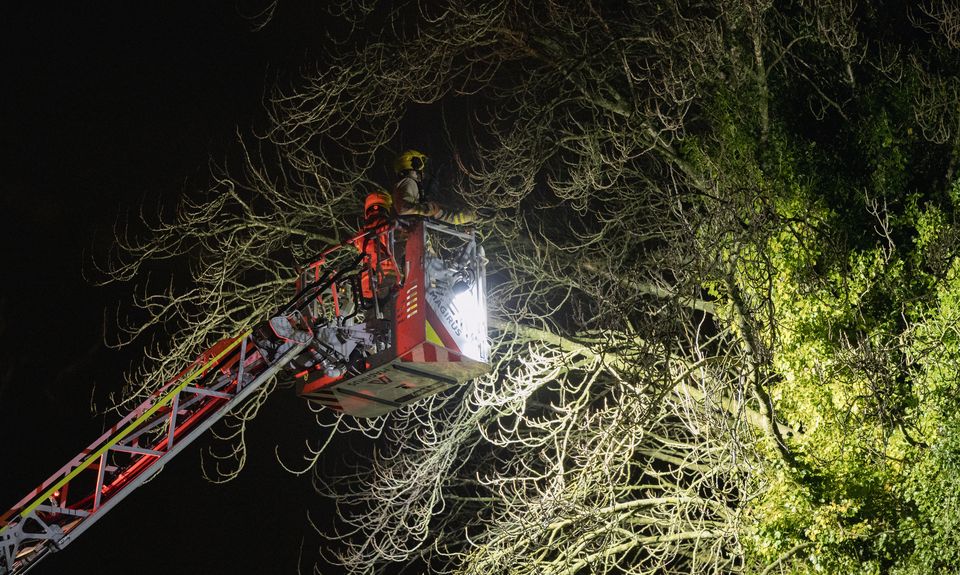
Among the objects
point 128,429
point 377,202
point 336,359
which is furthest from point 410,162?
point 128,429

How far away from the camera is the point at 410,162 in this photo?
11078 millimetres

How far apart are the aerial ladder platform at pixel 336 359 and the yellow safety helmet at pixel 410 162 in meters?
0.95

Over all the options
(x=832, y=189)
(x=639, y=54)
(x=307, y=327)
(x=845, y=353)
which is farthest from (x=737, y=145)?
(x=307, y=327)

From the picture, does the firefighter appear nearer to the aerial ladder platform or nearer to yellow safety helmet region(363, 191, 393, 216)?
the aerial ladder platform

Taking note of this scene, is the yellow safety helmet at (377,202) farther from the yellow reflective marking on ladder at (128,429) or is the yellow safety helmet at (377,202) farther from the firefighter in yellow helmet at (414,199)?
the yellow reflective marking on ladder at (128,429)

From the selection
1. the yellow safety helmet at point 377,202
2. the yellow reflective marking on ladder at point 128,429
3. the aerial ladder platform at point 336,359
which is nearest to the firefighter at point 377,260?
the aerial ladder platform at point 336,359

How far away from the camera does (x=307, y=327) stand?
9742 mm

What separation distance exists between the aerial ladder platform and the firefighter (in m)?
0.01

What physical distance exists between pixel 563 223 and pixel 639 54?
3.01 meters

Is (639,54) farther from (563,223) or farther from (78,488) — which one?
(78,488)

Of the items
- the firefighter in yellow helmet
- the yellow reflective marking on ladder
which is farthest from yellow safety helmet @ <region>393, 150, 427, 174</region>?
the yellow reflective marking on ladder

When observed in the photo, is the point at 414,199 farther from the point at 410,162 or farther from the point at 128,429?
the point at 128,429

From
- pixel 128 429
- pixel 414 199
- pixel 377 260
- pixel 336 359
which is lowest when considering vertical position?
pixel 128 429

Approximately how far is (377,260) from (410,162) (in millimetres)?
1420
